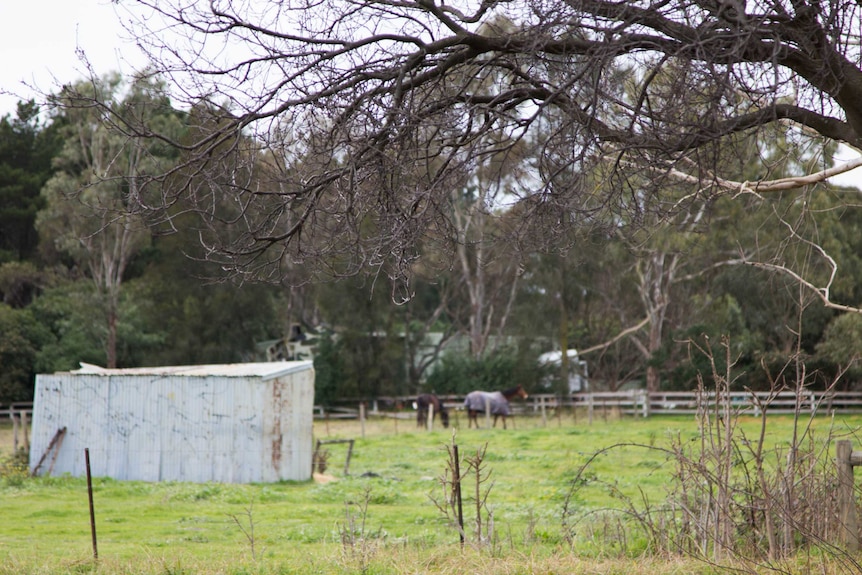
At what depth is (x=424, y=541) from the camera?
9.98 metres

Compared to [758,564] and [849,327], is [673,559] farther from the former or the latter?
[849,327]

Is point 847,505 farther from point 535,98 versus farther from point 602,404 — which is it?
point 602,404

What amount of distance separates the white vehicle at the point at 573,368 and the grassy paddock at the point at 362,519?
49.4 feet

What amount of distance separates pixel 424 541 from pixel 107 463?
40.5 feet

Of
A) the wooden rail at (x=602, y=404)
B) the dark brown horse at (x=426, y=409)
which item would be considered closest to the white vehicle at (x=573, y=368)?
the wooden rail at (x=602, y=404)

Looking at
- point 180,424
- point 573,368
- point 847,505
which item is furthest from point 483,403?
point 847,505

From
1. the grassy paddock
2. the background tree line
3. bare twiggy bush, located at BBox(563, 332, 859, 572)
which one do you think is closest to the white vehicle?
the background tree line

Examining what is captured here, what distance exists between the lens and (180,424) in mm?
19922

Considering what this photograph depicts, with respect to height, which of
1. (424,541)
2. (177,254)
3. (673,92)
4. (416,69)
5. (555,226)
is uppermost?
(177,254)

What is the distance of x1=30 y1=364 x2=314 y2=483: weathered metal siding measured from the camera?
19500mm

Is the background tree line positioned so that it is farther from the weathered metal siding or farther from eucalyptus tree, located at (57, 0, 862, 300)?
eucalyptus tree, located at (57, 0, 862, 300)

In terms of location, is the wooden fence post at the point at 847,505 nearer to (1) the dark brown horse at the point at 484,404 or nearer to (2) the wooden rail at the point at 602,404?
(2) the wooden rail at the point at 602,404

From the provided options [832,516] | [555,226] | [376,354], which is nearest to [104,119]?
[555,226]

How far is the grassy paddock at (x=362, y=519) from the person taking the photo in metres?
7.82
